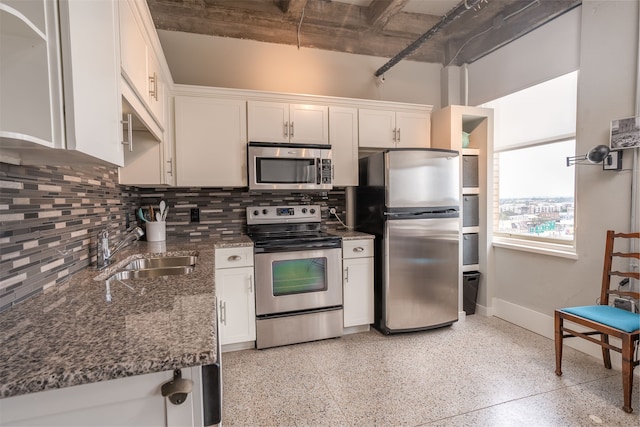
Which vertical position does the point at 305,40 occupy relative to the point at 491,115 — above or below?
above

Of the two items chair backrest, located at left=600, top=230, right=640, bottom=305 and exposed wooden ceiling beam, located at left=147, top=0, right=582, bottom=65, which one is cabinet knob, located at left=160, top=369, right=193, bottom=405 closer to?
chair backrest, located at left=600, top=230, right=640, bottom=305

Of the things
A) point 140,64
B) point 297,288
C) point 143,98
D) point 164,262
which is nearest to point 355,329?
point 297,288

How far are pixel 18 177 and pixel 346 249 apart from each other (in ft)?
7.03

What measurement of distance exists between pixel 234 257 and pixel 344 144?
4.88 feet

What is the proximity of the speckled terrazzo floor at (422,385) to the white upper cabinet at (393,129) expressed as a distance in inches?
74.6

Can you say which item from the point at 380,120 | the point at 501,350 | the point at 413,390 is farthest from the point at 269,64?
the point at 501,350

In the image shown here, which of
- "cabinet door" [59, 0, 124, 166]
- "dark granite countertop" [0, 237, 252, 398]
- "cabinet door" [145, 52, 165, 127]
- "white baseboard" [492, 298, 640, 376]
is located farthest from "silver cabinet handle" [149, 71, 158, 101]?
"white baseboard" [492, 298, 640, 376]

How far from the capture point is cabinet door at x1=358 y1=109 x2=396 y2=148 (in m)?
3.02

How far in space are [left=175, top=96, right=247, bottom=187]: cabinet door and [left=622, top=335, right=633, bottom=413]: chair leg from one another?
2765 millimetres

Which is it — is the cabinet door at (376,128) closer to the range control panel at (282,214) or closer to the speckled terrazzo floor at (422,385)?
the range control panel at (282,214)

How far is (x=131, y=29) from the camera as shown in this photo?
4.42ft

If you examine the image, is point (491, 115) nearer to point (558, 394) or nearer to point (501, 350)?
point (501, 350)

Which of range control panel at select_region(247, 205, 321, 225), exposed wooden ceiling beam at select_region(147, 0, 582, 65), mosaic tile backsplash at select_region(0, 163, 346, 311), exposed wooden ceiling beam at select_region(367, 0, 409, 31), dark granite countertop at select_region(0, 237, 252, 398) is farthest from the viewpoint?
range control panel at select_region(247, 205, 321, 225)

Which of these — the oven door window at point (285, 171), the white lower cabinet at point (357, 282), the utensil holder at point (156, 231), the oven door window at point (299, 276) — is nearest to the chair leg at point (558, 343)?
the white lower cabinet at point (357, 282)
